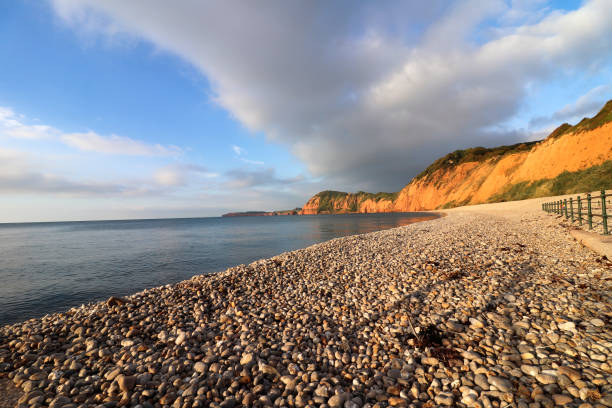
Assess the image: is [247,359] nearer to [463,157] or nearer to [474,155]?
[474,155]

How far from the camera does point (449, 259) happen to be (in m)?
10.2

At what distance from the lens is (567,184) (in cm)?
4781

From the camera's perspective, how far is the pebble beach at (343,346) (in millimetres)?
3484

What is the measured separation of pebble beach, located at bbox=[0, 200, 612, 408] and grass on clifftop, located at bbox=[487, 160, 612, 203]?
50817mm

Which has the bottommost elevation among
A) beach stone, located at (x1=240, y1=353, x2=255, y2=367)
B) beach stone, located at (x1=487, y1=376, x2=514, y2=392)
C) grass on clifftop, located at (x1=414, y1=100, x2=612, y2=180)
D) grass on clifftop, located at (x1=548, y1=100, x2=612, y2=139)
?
beach stone, located at (x1=240, y1=353, x2=255, y2=367)

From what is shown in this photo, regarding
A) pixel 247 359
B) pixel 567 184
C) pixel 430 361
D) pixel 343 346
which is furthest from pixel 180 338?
pixel 567 184

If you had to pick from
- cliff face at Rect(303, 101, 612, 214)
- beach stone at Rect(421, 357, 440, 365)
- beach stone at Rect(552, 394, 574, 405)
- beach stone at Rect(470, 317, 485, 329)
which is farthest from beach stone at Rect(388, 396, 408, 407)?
cliff face at Rect(303, 101, 612, 214)

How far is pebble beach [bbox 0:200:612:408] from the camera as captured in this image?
3.48 metres

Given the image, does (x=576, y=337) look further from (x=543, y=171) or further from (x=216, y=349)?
(x=543, y=171)

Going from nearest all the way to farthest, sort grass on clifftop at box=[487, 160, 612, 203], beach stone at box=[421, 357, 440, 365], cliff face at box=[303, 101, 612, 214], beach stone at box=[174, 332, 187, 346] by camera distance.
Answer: beach stone at box=[421, 357, 440, 365] → beach stone at box=[174, 332, 187, 346] → grass on clifftop at box=[487, 160, 612, 203] → cliff face at box=[303, 101, 612, 214]

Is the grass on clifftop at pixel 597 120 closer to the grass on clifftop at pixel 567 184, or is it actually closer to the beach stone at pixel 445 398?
the grass on clifftop at pixel 567 184

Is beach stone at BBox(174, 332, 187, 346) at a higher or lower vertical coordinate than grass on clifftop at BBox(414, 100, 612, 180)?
lower

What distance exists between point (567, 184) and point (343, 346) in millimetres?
67871

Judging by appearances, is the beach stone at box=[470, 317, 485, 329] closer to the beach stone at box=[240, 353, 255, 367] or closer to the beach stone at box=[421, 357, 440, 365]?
the beach stone at box=[421, 357, 440, 365]
